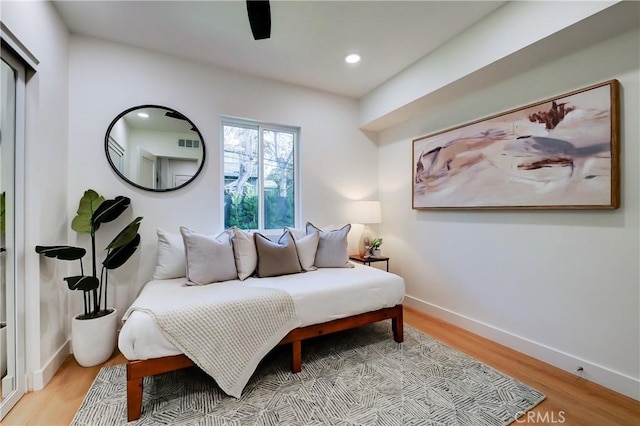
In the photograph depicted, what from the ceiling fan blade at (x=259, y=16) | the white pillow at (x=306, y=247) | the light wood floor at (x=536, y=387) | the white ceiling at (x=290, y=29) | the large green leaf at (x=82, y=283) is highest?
the white ceiling at (x=290, y=29)

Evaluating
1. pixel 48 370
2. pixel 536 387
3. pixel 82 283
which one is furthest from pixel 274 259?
pixel 536 387

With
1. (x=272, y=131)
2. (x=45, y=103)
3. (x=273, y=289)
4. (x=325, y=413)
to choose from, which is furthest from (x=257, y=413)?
(x=272, y=131)

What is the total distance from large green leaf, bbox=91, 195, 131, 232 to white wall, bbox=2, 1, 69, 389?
9.8 inches

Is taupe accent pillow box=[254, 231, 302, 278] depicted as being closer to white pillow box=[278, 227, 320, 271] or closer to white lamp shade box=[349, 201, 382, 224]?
white pillow box=[278, 227, 320, 271]

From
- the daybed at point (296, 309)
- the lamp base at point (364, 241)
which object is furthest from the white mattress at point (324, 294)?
the lamp base at point (364, 241)

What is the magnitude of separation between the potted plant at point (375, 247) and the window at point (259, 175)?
1037 millimetres

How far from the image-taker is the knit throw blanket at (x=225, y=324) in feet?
5.50

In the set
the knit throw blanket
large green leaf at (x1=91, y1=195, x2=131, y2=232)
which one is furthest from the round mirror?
the knit throw blanket

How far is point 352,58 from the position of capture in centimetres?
280

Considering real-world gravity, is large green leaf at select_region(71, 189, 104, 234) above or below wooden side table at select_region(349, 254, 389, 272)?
above

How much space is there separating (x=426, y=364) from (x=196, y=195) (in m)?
2.57

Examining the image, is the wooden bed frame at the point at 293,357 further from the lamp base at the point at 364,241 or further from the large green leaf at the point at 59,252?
the lamp base at the point at 364,241

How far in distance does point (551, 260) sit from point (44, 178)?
379 cm

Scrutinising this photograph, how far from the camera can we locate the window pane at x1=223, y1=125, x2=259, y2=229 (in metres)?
3.12
